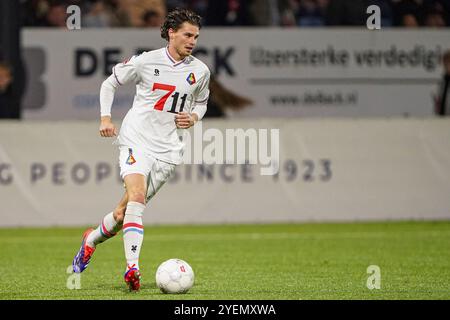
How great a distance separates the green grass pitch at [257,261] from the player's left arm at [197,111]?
1311 millimetres

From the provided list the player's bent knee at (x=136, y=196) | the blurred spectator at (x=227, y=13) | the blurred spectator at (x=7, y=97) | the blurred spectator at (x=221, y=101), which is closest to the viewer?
the player's bent knee at (x=136, y=196)

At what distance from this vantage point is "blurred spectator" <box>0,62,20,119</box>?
57.2ft

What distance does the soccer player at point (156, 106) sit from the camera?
29.3ft

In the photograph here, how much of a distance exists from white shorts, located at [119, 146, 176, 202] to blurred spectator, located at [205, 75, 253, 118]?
8.68 meters

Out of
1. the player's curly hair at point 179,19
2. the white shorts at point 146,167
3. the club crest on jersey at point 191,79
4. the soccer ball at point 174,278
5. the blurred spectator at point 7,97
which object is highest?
the blurred spectator at point 7,97

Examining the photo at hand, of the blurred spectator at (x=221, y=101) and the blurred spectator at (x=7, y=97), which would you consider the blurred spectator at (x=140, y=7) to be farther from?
the blurred spectator at (x=7, y=97)

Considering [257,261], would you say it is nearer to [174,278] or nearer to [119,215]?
[119,215]

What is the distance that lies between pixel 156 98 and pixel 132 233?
1.19m

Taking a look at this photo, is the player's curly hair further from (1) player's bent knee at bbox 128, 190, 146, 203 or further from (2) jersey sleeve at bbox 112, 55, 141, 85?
(1) player's bent knee at bbox 128, 190, 146, 203

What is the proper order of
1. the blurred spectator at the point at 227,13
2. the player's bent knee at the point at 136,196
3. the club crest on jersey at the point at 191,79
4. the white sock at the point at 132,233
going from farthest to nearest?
the blurred spectator at the point at 227,13 < the club crest on jersey at the point at 191,79 < the player's bent knee at the point at 136,196 < the white sock at the point at 132,233

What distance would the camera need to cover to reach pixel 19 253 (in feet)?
40.4

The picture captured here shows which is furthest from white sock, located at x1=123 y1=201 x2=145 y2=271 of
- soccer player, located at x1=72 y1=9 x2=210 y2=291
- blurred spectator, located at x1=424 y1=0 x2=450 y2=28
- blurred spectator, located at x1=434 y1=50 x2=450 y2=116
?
blurred spectator, located at x1=424 y1=0 x2=450 y2=28

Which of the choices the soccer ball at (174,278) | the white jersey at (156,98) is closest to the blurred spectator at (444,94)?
the white jersey at (156,98)

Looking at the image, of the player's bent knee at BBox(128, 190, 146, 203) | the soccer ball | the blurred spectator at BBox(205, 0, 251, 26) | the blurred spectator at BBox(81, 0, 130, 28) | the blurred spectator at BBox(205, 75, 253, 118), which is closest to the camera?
the soccer ball
